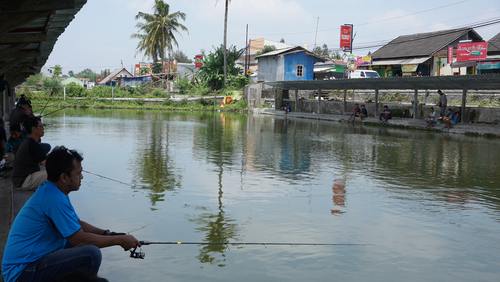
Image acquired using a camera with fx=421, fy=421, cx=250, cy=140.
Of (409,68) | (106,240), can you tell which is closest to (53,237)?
(106,240)

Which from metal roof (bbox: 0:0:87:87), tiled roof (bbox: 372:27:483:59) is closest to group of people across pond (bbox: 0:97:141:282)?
metal roof (bbox: 0:0:87:87)

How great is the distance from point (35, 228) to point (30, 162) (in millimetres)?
3545

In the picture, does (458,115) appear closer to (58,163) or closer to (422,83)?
(422,83)

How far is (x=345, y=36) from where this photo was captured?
45.0m

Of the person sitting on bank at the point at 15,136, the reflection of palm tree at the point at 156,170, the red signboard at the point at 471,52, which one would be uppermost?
the red signboard at the point at 471,52

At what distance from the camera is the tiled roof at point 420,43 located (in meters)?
38.9

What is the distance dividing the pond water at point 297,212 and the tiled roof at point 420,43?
2840 centimetres

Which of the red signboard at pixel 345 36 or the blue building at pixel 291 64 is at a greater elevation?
the red signboard at pixel 345 36

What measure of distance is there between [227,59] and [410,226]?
1769 inches

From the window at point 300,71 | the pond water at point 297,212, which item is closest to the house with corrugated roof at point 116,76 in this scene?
the window at point 300,71

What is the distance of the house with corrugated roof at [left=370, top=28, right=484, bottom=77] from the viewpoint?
125 feet

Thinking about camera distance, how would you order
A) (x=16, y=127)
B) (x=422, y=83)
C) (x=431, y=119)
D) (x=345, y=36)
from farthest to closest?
(x=345, y=36) < (x=422, y=83) < (x=431, y=119) < (x=16, y=127)

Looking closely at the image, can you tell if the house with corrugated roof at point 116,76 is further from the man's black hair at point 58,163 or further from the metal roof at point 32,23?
the man's black hair at point 58,163

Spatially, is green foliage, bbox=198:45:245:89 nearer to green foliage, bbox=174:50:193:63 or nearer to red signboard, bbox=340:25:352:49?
red signboard, bbox=340:25:352:49
